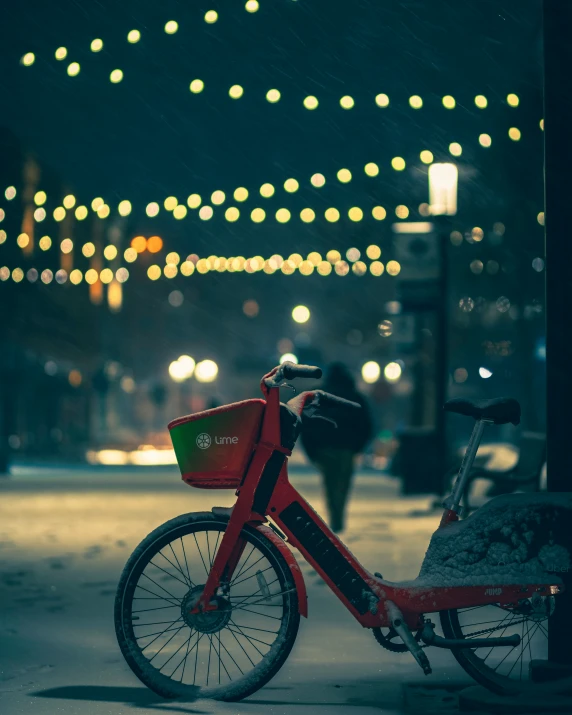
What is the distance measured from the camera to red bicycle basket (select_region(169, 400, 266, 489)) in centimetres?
594

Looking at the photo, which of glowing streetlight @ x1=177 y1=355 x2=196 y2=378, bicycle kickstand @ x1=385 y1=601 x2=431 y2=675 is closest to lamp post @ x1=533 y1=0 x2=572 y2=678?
bicycle kickstand @ x1=385 y1=601 x2=431 y2=675

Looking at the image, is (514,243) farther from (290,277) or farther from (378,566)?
(290,277)

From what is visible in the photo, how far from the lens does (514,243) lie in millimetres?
34344

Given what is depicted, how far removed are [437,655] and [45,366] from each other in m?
43.8

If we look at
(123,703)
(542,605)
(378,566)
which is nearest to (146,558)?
(123,703)

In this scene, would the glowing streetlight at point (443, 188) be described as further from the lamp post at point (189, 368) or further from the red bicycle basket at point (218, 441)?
the lamp post at point (189, 368)

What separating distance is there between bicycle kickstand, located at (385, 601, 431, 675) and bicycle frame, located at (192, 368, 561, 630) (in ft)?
0.11

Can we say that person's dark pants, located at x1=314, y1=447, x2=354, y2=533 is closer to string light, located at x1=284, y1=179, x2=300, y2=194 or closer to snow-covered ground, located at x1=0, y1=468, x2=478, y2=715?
snow-covered ground, located at x1=0, y1=468, x2=478, y2=715

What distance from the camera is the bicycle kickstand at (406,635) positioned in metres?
5.77

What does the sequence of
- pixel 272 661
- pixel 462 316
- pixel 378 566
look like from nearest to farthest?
pixel 272 661 < pixel 378 566 < pixel 462 316

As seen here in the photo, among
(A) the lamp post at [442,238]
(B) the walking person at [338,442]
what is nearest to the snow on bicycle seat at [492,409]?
(B) the walking person at [338,442]

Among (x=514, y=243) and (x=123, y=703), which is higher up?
(x=514, y=243)

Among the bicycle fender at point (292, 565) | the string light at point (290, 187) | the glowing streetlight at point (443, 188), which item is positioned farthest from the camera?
the string light at point (290, 187)

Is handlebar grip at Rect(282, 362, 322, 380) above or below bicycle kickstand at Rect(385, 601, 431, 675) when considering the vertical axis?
above
